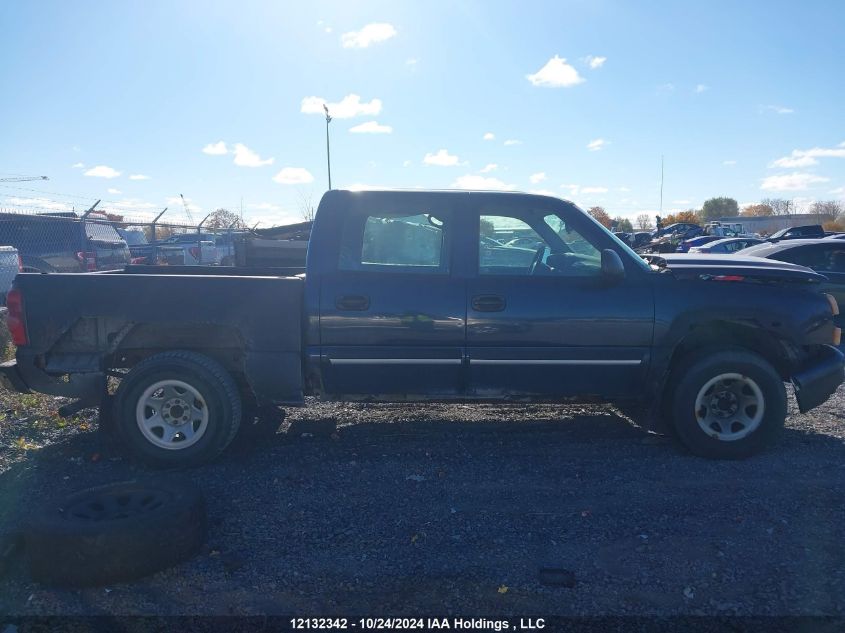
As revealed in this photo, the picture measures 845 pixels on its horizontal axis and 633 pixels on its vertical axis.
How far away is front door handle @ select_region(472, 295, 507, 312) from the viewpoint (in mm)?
5090

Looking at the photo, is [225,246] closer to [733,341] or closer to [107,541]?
[733,341]

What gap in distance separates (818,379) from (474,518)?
Result: 2.98 meters

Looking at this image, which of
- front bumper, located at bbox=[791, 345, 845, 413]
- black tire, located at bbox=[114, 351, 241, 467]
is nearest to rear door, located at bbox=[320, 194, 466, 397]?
black tire, located at bbox=[114, 351, 241, 467]


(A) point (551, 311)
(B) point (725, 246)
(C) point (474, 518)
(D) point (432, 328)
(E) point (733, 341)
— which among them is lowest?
(C) point (474, 518)

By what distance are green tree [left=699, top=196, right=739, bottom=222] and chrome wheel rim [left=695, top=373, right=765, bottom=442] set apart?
84075mm

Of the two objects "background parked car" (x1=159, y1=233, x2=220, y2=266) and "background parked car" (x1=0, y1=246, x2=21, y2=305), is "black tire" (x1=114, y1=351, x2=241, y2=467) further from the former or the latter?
"background parked car" (x1=159, y1=233, x2=220, y2=266)

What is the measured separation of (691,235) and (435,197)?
1550 inches

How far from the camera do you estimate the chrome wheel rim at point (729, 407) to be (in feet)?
17.1

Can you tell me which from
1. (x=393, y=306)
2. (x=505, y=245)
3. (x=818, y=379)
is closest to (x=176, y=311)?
(x=393, y=306)

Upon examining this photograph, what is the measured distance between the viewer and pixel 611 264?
5000 millimetres

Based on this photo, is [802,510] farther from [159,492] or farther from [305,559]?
[159,492]

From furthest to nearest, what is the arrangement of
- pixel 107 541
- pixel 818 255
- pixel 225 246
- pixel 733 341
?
pixel 225 246 < pixel 818 255 < pixel 733 341 < pixel 107 541

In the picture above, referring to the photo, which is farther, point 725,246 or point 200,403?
point 725,246

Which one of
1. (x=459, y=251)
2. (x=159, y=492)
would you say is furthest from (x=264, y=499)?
(x=459, y=251)
